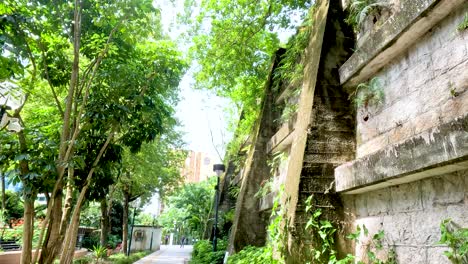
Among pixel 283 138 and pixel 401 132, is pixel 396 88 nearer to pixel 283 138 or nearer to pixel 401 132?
pixel 401 132

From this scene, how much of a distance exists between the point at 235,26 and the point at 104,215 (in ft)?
41.5

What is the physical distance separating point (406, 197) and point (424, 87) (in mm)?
875

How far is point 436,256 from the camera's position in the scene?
212 centimetres

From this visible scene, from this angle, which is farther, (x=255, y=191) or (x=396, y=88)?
(x=255, y=191)

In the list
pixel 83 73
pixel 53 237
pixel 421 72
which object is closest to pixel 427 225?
pixel 421 72

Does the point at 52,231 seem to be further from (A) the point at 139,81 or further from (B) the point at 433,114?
(B) the point at 433,114

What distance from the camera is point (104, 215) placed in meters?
16.1

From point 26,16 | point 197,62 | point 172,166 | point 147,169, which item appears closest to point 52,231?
point 26,16

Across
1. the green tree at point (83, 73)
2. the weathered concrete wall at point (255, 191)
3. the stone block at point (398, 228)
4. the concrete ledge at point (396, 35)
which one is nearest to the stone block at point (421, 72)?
the concrete ledge at point (396, 35)

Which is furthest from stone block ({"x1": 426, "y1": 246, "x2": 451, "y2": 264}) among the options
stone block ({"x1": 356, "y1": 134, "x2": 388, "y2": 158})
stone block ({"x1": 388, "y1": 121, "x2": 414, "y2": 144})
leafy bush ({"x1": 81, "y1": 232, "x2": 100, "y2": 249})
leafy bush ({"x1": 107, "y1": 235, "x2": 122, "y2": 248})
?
leafy bush ({"x1": 107, "y1": 235, "x2": 122, "y2": 248})

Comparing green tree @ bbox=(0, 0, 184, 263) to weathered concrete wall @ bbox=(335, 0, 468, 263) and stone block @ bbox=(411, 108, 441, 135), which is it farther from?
stone block @ bbox=(411, 108, 441, 135)

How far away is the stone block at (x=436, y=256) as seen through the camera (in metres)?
2.06

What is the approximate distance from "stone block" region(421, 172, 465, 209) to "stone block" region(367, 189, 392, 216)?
0.42 metres

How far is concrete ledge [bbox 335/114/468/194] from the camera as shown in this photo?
1.83 m
